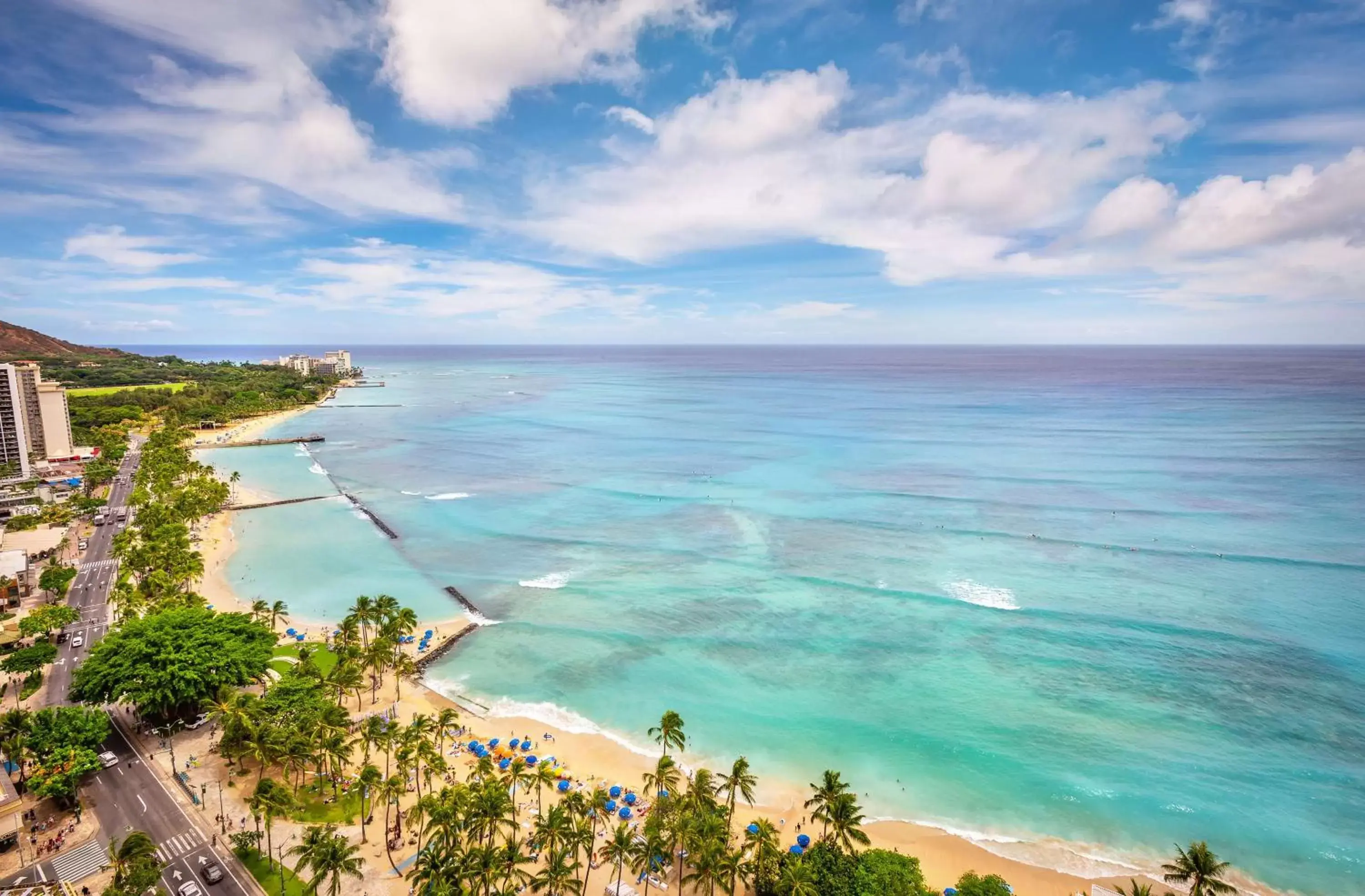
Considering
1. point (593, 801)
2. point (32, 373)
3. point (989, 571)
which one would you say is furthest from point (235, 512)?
point (989, 571)

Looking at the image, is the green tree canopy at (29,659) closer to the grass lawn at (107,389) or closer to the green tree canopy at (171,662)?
the green tree canopy at (171,662)

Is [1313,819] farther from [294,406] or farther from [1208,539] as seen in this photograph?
[294,406]

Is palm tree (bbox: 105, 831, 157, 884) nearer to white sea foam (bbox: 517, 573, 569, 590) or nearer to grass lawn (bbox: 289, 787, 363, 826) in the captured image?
grass lawn (bbox: 289, 787, 363, 826)

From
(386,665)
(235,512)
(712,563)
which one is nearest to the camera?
(386,665)

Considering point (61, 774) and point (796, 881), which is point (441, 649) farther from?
point (796, 881)

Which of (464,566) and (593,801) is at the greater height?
(593,801)
